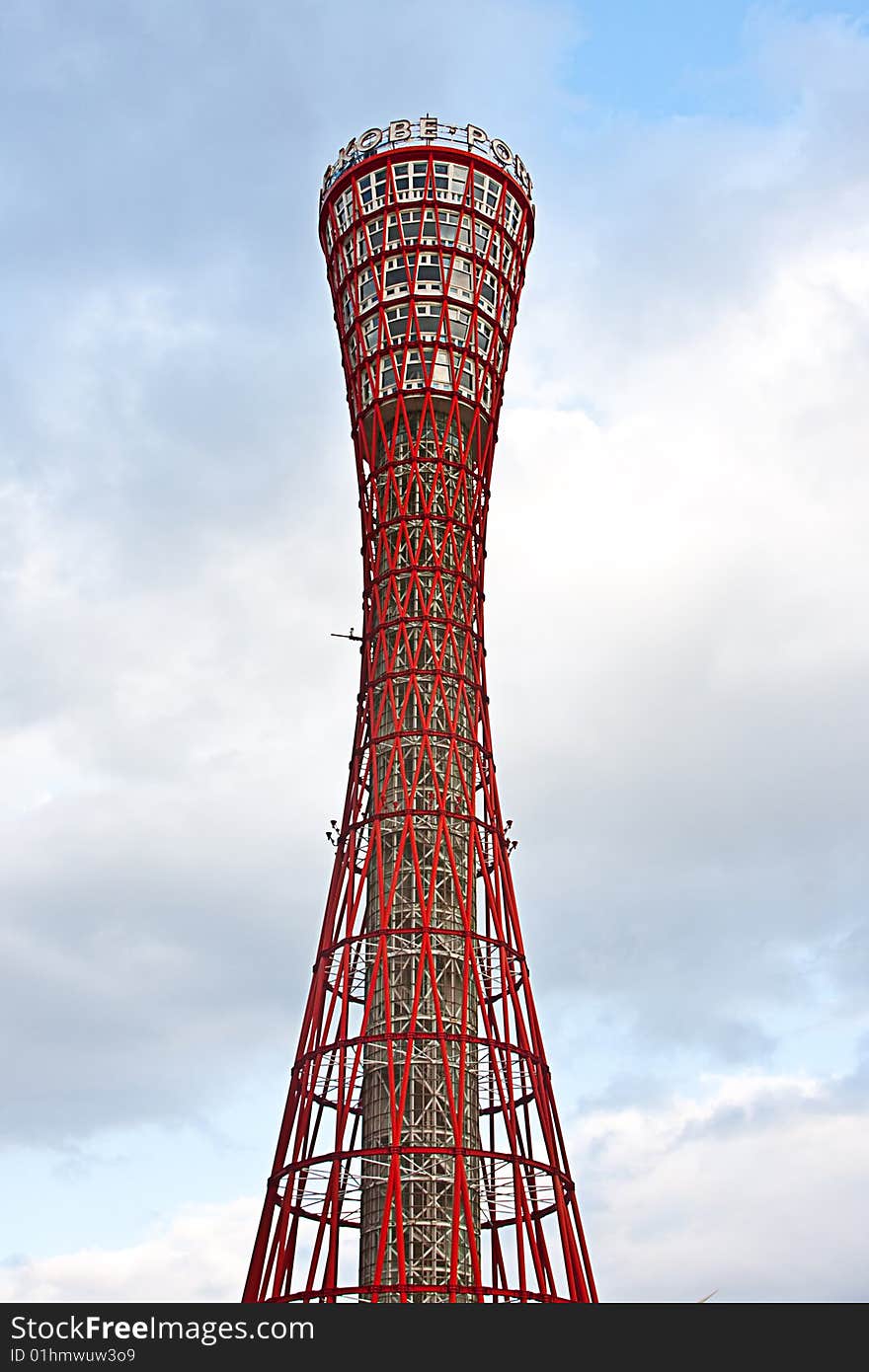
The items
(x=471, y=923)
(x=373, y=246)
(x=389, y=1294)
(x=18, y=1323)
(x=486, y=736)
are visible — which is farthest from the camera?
(x=373, y=246)

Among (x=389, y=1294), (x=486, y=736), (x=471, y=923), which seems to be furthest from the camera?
(x=486, y=736)

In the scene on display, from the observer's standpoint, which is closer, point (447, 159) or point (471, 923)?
point (471, 923)

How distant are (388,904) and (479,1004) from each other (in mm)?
5842

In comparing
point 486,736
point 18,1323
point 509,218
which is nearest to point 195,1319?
point 18,1323

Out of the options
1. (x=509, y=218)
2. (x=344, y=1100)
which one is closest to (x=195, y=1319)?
(x=344, y=1100)

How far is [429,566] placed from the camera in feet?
242

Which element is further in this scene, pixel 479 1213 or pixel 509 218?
pixel 509 218

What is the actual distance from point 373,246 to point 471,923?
3349cm

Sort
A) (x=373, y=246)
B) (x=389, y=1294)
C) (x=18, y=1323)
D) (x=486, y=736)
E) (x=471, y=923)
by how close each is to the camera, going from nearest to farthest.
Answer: (x=18, y=1323)
(x=389, y=1294)
(x=471, y=923)
(x=486, y=736)
(x=373, y=246)

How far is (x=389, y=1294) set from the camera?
63844mm

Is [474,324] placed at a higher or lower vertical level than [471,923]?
higher

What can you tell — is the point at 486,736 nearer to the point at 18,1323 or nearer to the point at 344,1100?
the point at 344,1100

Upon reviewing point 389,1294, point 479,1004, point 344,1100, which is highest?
point 479,1004

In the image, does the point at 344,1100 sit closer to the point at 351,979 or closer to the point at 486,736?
the point at 351,979
